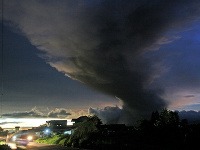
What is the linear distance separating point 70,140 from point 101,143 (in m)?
9.86

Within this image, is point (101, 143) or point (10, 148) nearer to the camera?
point (10, 148)

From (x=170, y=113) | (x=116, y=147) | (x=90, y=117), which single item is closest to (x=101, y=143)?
(x=116, y=147)

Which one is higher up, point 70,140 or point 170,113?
point 170,113

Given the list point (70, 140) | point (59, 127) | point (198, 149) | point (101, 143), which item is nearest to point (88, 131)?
point (70, 140)

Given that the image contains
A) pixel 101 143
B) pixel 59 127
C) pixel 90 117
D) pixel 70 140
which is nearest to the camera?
pixel 101 143

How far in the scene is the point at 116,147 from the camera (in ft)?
130

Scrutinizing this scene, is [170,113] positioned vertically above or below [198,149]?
above

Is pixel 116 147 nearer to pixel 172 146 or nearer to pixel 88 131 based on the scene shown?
pixel 172 146

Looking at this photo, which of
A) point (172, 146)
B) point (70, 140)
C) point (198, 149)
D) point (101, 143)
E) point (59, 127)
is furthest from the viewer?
point (59, 127)

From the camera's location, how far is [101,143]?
1694 inches

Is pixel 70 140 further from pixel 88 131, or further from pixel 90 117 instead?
pixel 90 117

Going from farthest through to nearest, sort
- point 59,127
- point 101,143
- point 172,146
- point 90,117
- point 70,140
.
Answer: point 59,127 < point 90,117 < point 70,140 < point 101,143 < point 172,146

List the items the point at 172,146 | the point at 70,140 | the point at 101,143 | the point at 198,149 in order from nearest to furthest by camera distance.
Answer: the point at 198,149, the point at 172,146, the point at 101,143, the point at 70,140

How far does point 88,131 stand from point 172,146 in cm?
1847
